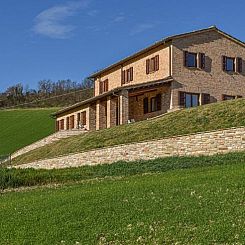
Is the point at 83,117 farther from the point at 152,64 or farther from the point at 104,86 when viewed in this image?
the point at 152,64

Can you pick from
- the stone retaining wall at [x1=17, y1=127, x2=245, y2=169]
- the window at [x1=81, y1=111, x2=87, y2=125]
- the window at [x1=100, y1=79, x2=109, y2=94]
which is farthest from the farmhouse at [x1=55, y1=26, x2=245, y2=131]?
the stone retaining wall at [x1=17, y1=127, x2=245, y2=169]

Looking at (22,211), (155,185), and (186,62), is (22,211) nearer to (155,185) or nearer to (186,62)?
(155,185)

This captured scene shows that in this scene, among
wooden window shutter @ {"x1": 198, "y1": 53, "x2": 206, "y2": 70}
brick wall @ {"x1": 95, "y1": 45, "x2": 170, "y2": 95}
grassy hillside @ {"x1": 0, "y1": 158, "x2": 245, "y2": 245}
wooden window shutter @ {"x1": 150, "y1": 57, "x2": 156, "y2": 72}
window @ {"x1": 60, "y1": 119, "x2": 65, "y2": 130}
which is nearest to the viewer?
grassy hillside @ {"x1": 0, "y1": 158, "x2": 245, "y2": 245}

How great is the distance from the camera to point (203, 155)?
84.3 feet

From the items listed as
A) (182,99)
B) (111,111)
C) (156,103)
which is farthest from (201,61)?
(111,111)

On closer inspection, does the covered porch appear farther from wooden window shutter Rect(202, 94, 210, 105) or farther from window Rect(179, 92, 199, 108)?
wooden window shutter Rect(202, 94, 210, 105)

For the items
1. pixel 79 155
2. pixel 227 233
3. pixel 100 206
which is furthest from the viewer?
pixel 79 155

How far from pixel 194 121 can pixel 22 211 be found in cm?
1946

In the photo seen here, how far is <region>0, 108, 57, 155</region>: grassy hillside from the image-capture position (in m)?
65.7

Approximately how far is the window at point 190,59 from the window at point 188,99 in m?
2.39

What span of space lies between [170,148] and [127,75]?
22247mm

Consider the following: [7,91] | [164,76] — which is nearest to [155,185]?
[164,76]

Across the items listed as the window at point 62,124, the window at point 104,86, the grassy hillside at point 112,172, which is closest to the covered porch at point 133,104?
the window at point 104,86

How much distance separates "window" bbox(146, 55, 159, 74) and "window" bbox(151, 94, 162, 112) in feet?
7.42
